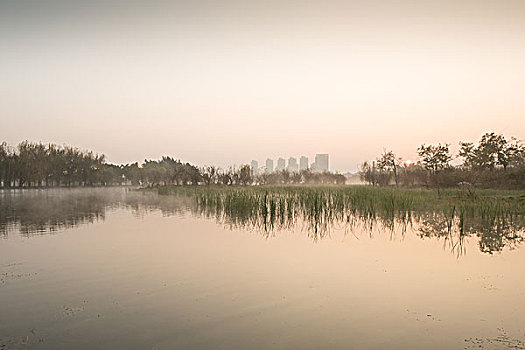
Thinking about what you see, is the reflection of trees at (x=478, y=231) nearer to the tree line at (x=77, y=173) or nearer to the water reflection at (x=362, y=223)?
the water reflection at (x=362, y=223)

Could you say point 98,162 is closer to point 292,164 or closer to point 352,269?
point 352,269

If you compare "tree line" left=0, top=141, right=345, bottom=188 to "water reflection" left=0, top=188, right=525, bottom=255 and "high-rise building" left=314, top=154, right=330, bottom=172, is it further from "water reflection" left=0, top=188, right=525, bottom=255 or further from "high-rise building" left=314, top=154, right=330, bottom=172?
"high-rise building" left=314, top=154, right=330, bottom=172

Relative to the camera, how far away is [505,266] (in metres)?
5.62

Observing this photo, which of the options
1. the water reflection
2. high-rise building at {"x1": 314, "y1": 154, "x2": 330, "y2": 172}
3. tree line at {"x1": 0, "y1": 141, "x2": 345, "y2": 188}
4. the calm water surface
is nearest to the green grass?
the water reflection

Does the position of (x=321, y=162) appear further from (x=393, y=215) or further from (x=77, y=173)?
(x=393, y=215)

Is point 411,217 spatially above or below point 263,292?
above

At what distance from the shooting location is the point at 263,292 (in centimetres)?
446

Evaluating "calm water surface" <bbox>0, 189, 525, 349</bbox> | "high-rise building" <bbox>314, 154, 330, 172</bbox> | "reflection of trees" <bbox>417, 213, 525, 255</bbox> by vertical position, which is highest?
"high-rise building" <bbox>314, 154, 330, 172</bbox>

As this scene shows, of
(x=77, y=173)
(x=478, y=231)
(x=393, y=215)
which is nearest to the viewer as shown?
(x=478, y=231)

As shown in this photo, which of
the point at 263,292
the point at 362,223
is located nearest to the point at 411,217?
the point at 362,223

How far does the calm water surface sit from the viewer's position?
124 inches

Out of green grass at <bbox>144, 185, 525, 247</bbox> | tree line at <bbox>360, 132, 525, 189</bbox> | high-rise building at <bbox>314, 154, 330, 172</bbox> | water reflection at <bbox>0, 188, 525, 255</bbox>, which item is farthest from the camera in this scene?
high-rise building at <bbox>314, 154, 330, 172</bbox>

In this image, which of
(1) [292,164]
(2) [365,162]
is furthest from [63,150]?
(1) [292,164]

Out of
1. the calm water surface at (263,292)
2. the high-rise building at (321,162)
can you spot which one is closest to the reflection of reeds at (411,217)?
the calm water surface at (263,292)
